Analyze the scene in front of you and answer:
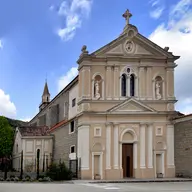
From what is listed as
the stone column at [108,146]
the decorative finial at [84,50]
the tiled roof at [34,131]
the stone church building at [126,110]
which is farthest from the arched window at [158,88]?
the tiled roof at [34,131]

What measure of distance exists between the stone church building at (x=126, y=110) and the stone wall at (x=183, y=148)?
0.72m

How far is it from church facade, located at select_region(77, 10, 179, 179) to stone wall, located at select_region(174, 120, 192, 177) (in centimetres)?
71

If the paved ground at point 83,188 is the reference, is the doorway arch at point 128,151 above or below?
above

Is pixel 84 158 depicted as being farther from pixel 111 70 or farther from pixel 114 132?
pixel 111 70

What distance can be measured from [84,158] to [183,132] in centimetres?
917

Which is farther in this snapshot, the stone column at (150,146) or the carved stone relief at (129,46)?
the carved stone relief at (129,46)

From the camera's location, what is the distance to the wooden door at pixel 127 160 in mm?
39000

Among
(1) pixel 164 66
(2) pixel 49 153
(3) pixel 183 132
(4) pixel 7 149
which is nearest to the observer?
(3) pixel 183 132

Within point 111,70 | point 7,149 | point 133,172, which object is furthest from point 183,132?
point 7,149

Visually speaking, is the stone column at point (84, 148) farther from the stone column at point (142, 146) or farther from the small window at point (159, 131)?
the small window at point (159, 131)

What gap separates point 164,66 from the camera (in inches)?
1599

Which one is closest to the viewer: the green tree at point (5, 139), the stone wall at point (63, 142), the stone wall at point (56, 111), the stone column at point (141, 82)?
the stone column at point (141, 82)

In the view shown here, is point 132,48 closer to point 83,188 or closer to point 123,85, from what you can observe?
point 123,85

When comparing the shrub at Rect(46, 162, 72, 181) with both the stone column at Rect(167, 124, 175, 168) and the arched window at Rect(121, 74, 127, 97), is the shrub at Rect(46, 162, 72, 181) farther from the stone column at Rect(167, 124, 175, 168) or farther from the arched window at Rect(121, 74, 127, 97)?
the stone column at Rect(167, 124, 175, 168)
